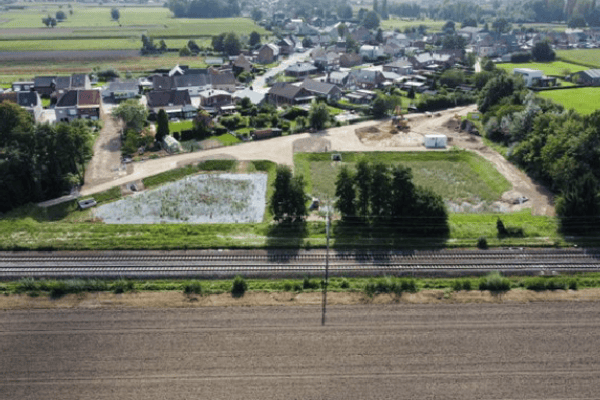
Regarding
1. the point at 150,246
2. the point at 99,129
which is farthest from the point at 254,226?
the point at 99,129

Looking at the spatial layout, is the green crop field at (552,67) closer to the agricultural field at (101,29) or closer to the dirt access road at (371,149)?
the dirt access road at (371,149)

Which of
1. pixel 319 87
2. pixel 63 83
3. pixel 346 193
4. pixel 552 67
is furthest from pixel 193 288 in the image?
pixel 552 67

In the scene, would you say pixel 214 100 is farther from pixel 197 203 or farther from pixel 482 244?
pixel 482 244

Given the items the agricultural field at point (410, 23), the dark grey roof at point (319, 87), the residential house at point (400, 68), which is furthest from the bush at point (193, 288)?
the agricultural field at point (410, 23)

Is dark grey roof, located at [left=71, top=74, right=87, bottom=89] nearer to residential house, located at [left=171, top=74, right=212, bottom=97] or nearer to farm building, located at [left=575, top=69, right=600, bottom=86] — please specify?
residential house, located at [left=171, top=74, right=212, bottom=97]

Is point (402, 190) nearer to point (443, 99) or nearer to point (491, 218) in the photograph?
point (491, 218)

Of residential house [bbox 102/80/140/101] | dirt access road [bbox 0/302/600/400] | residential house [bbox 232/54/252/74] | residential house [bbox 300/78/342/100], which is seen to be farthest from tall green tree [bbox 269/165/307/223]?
residential house [bbox 232/54/252/74]
